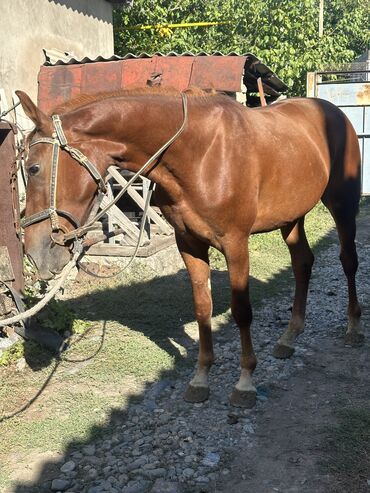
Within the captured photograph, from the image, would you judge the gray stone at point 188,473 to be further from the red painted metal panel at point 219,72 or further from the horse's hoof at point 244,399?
the red painted metal panel at point 219,72

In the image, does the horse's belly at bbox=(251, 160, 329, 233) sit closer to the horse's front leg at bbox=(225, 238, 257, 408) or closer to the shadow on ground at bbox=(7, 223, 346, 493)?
the horse's front leg at bbox=(225, 238, 257, 408)

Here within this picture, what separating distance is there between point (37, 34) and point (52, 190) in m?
6.78

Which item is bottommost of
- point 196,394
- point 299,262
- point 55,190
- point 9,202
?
point 196,394

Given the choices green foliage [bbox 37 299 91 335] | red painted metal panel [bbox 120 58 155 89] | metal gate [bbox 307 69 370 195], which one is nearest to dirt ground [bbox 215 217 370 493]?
green foliage [bbox 37 299 91 335]

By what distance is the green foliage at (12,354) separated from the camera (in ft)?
13.8

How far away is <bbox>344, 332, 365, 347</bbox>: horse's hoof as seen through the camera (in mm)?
4484

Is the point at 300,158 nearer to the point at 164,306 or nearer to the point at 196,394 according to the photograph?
the point at 196,394

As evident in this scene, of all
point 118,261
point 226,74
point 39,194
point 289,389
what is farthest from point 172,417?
point 226,74

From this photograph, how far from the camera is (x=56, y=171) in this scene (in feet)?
8.30

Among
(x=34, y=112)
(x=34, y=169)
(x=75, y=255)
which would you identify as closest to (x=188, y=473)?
(x=75, y=255)

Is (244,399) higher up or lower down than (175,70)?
lower down

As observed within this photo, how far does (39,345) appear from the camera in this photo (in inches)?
176

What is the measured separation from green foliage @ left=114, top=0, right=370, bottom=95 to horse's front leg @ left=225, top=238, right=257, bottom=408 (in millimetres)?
11266

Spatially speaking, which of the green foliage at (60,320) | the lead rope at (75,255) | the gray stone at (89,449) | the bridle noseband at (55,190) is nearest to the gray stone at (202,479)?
the gray stone at (89,449)
